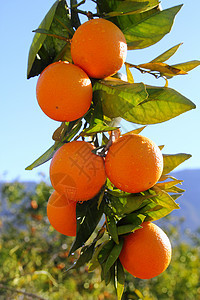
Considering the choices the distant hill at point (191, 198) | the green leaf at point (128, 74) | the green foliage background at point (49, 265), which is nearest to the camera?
the green leaf at point (128, 74)

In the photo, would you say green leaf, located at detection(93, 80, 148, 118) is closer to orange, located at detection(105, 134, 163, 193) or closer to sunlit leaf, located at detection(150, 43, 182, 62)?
orange, located at detection(105, 134, 163, 193)

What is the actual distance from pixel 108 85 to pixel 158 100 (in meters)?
0.11

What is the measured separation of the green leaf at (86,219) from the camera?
676mm

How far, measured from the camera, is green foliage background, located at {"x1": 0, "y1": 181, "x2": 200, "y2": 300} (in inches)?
141

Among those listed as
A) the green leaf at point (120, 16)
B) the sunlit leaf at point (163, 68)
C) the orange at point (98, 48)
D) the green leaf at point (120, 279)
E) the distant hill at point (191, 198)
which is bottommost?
the distant hill at point (191, 198)

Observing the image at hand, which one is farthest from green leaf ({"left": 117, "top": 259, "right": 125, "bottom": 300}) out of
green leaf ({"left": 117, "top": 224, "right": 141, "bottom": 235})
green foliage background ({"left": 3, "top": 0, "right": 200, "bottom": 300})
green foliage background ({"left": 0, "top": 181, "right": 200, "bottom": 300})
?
green foliage background ({"left": 0, "top": 181, "right": 200, "bottom": 300})

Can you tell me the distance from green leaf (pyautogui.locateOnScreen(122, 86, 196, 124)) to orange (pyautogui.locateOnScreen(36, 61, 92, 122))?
10 cm

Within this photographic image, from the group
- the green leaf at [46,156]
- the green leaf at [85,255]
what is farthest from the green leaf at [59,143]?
the green leaf at [85,255]

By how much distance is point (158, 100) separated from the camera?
2.23 ft

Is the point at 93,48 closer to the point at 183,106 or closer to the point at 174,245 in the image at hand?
the point at 183,106

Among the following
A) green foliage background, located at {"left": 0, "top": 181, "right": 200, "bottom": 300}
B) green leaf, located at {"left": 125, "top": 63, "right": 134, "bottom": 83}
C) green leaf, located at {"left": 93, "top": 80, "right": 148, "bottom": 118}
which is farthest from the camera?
green foliage background, located at {"left": 0, "top": 181, "right": 200, "bottom": 300}

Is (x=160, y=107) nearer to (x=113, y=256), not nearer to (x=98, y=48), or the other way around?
(x=98, y=48)

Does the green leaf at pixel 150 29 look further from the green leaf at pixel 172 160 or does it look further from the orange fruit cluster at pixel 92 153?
the green leaf at pixel 172 160

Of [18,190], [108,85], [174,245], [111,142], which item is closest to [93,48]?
[108,85]
